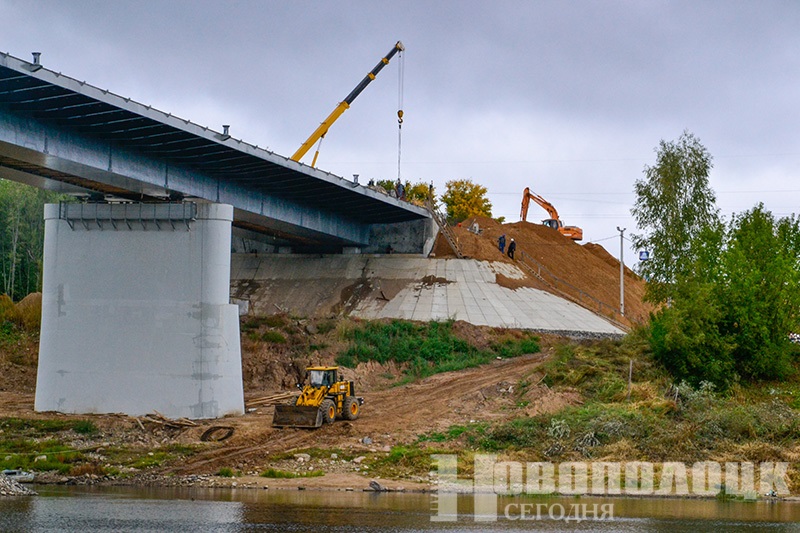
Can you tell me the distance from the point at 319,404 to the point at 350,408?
1870 millimetres

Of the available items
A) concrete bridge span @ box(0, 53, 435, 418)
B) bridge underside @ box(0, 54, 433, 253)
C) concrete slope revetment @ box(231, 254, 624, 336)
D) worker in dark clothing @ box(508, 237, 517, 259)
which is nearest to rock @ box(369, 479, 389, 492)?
concrete bridge span @ box(0, 53, 435, 418)

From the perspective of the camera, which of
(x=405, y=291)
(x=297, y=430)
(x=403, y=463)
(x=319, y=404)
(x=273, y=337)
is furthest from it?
(x=405, y=291)

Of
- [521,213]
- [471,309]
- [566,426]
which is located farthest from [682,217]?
[521,213]

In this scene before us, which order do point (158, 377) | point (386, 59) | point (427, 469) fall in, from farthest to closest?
Answer: point (386, 59) → point (158, 377) → point (427, 469)

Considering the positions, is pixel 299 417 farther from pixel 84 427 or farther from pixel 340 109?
pixel 340 109

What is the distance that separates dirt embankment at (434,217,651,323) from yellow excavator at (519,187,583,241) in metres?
2.62

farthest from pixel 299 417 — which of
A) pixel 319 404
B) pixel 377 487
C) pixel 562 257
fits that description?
pixel 562 257

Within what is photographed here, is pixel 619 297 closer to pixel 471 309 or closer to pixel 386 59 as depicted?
pixel 471 309

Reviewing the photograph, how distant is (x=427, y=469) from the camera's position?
37125 millimetres

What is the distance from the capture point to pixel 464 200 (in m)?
113

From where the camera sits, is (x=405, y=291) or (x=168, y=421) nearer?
(x=168, y=421)

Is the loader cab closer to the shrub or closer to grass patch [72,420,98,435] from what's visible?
grass patch [72,420,98,435]

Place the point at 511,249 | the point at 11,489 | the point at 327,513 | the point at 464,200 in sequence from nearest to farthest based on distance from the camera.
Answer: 1. the point at 327,513
2. the point at 11,489
3. the point at 511,249
4. the point at 464,200

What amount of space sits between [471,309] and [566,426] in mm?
27912
